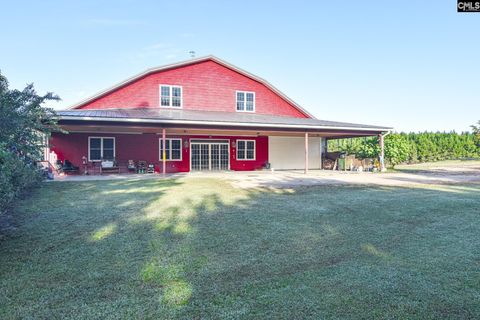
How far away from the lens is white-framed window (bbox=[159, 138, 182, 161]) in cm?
1850

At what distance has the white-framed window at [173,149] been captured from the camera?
18500 millimetres

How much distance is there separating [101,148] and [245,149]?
9.45m

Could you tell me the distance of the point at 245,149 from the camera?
20.5 m

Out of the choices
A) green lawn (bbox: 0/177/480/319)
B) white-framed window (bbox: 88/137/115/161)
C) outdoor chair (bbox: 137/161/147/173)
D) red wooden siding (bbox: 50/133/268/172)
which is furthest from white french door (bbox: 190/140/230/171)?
green lawn (bbox: 0/177/480/319)

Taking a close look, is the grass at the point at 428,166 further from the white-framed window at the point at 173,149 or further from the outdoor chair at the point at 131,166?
the outdoor chair at the point at 131,166

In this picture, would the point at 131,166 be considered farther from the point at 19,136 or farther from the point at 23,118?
the point at 23,118

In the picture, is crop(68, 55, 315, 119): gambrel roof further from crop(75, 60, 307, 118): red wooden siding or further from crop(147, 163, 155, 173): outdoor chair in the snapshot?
crop(147, 163, 155, 173): outdoor chair

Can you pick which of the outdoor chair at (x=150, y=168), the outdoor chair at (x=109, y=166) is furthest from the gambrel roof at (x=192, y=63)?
the outdoor chair at (x=150, y=168)

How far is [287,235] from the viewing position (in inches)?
195

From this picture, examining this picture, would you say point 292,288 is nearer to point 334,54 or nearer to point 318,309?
point 318,309

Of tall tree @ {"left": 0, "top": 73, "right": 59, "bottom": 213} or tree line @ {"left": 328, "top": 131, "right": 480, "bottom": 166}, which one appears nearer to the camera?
tall tree @ {"left": 0, "top": 73, "right": 59, "bottom": 213}

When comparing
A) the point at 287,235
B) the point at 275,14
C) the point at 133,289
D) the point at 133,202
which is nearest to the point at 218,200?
the point at 133,202

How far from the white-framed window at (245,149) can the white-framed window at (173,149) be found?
4.20m

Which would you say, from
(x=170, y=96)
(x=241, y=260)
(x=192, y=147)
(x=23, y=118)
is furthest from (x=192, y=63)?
(x=241, y=260)
